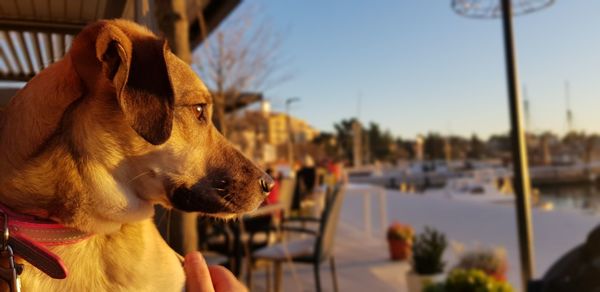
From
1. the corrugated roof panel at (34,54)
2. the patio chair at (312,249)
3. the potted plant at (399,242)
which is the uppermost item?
the corrugated roof panel at (34,54)

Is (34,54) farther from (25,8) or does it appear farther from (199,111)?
(199,111)

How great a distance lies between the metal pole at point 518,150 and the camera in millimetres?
3691

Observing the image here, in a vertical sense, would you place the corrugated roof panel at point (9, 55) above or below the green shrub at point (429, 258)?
above

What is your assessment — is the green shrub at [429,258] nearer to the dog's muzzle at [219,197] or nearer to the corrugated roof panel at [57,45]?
the dog's muzzle at [219,197]

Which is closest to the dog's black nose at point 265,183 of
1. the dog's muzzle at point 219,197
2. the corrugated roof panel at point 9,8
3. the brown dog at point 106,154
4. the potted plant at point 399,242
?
the dog's muzzle at point 219,197

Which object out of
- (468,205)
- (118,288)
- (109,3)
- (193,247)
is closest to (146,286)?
(118,288)

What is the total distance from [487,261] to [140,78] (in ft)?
12.7

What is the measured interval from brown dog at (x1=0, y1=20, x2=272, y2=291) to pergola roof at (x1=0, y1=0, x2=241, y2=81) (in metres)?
0.10

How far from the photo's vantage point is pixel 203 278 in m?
1.01

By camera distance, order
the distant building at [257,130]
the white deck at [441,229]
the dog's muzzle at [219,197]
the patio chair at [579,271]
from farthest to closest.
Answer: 1. the distant building at [257,130]
2. the white deck at [441,229]
3. the patio chair at [579,271]
4. the dog's muzzle at [219,197]

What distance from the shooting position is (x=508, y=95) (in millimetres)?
3723

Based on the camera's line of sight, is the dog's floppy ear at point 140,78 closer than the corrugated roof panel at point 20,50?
Yes

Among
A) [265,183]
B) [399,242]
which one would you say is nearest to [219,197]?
[265,183]

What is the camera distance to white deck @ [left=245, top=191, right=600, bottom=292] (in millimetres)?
Result: 5531
